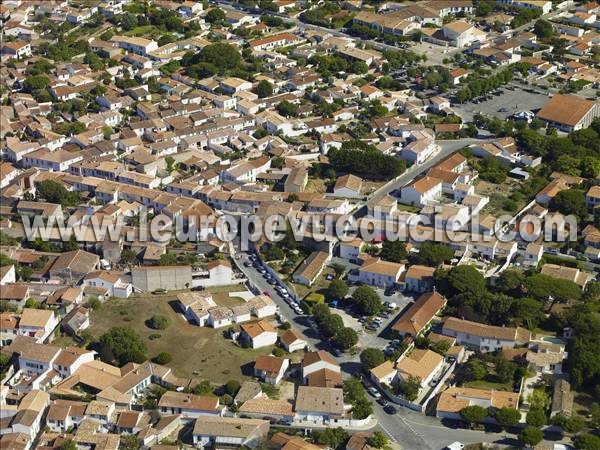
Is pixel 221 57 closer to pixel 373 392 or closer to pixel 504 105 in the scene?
pixel 504 105

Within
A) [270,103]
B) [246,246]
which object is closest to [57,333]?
[246,246]

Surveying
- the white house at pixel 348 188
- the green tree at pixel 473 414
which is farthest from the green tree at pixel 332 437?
the white house at pixel 348 188

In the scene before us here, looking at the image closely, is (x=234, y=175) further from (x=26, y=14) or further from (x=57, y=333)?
(x=26, y=14)

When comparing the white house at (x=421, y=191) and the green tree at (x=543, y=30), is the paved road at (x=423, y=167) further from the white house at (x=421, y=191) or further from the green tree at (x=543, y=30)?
the green tree at (x=543, y=30)

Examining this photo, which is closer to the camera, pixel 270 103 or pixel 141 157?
pixel 141 157

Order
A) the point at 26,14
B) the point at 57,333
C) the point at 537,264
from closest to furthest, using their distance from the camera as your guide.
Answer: the point at 57,333 → the point at 537,264 → the point at 26,14

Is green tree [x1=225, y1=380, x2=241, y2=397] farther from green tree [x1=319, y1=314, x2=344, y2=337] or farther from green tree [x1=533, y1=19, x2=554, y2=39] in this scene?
green tree [x1=533, y1=19, x2=554, y2=39]
